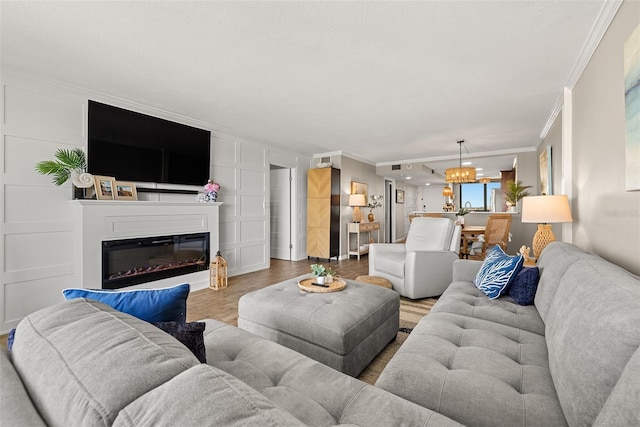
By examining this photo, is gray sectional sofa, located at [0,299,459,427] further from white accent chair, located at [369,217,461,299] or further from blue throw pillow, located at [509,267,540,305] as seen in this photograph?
white accent chair, located at [369,217,461,299]

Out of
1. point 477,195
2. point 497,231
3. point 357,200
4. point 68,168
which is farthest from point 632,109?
point 477,195

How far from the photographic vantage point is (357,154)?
21.1 feet

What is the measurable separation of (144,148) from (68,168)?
815 mm

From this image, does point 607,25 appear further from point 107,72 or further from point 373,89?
point 107,72

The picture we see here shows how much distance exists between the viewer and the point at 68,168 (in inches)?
113

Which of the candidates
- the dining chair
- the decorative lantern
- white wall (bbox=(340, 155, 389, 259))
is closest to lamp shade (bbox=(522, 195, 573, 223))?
the dining chair

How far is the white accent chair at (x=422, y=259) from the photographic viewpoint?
3.33 m

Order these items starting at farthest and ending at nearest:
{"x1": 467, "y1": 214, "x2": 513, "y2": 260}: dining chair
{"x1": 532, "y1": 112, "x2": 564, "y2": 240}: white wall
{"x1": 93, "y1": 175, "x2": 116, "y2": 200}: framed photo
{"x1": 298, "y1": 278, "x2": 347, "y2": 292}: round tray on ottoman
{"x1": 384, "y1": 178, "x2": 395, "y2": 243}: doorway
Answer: {"x1": 384, "y1": 178, "x2": 395, "y2": 243}: doorway < {"x1": 467, "y1": 214, "x2": 513, "y2": 260}: dining chair < {"x1": 532, "y1": 112, "x2": 564, "y2": 240}: white wall < {"x1": 93, "y1": 175, "x2": 116, "y2": 200}: framed photo < {"x1": 298, "y1": 278, "x2": 347, "y2": 292}: round tray on ottoman

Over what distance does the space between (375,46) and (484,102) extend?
186 centimetres

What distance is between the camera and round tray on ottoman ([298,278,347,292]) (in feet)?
7.36

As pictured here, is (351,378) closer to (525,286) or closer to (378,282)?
(525,286)

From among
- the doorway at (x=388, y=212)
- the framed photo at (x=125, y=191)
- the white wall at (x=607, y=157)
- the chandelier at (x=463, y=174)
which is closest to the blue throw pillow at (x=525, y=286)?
the white wall at (x=607, y=157)

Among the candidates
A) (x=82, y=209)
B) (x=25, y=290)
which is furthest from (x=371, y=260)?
(x=25, y=290)

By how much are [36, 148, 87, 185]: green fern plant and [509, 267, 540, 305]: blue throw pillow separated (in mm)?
3971
